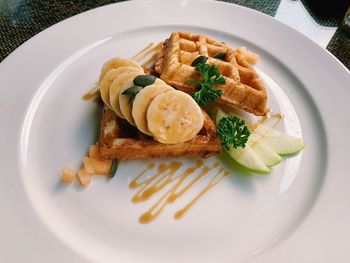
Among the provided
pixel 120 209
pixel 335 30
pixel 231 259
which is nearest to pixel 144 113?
pixel 120 209

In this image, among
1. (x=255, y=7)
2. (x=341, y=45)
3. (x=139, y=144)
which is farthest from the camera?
(x=255, y=7)

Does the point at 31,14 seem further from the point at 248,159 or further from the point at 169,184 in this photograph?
the point at 248,159

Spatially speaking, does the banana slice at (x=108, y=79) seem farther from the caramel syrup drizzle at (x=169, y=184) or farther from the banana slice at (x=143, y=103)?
the caramel syrup drizzle at (x=169, y=184)

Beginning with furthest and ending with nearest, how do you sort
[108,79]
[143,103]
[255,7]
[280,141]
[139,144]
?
[255,7]
[280,141]
[108,79]
[139,144]
[143,103]

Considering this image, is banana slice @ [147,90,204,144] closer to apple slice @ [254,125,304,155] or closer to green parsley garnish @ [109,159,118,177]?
green parsley garnish @ [109,159,118,177]

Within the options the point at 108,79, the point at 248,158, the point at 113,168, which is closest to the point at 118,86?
the point at 108,79

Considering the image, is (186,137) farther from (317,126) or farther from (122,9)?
(122,9)
